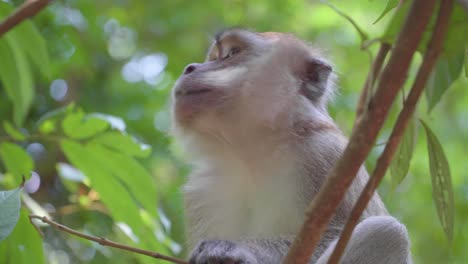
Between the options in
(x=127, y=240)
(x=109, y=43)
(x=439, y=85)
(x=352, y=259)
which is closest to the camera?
(x=439, y=85)

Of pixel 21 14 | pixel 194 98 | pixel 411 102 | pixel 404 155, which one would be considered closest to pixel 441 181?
pixel 404 155

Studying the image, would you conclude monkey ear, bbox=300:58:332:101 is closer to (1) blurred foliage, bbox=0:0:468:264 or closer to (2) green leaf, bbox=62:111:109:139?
(1) blurred foliage, bbox=0:0:468:264

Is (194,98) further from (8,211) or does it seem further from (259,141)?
(8,211)

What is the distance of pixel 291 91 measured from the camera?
12.3 feet

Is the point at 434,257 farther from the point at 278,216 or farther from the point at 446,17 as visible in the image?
the point at 446,17

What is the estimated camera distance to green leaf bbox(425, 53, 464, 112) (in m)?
1.91

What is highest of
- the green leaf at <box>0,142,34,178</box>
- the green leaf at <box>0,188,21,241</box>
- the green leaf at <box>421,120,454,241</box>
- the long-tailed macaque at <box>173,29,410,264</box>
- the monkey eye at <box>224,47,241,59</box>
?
the green leaf at <box>0,188,21,241</box>

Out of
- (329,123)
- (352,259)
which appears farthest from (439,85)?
(329,123)

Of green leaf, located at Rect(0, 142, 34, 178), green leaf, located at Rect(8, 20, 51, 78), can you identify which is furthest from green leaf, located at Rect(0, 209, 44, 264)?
green leaf, located at Rect(8, 20, 51, 78)

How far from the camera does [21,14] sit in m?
2.29

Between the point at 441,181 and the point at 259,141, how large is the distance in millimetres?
1674

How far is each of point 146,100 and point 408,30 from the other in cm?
657

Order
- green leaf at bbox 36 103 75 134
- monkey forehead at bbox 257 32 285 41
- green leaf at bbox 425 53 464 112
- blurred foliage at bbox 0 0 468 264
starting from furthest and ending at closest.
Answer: blurred foliage at bbox 0 0 468 264 < monkey forehead at bbox 257 32 285 41 < green leaf at bbox 36 103 75 134 < green leaf at bbox 425 53 464 112

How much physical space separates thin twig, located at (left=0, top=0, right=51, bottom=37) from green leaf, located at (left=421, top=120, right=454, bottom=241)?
1.22 meters
